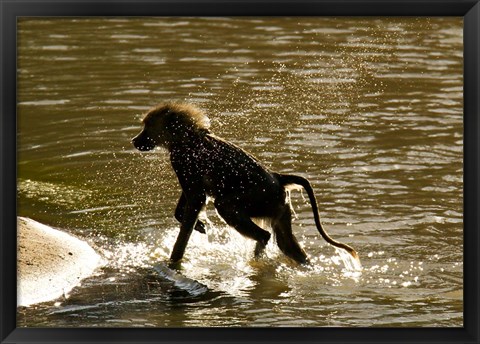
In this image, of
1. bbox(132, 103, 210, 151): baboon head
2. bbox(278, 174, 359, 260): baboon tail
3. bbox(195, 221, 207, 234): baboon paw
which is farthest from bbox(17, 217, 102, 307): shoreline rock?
bbox(278, 174, 359, 260): baboon tail

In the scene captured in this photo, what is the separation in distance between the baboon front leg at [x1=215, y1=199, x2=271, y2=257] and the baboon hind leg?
164mm

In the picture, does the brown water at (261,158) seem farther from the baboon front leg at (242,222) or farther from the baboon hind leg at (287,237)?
the baboon front leg at (242,222)

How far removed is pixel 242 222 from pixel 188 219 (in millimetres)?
439

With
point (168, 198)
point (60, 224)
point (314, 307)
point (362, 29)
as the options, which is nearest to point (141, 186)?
point (168, 198)

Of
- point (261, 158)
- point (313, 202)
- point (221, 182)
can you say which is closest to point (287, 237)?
point (313, 202)

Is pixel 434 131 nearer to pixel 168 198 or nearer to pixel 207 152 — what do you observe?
pixel 168 198

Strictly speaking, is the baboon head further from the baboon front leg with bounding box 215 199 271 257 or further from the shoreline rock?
the shoreline rock

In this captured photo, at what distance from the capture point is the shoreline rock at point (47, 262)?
8.48 m

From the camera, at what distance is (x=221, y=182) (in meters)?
9.12

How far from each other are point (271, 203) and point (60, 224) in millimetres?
2089

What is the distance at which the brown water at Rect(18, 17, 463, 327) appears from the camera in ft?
28.6
